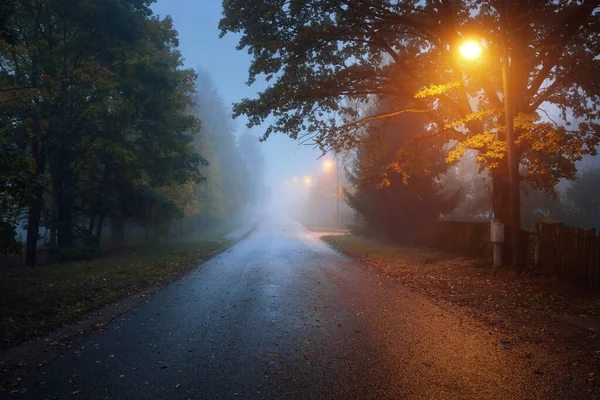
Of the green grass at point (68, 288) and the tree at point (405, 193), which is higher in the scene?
the tree at point (405, 193)

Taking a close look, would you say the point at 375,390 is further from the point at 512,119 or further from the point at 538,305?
the point at 512,119

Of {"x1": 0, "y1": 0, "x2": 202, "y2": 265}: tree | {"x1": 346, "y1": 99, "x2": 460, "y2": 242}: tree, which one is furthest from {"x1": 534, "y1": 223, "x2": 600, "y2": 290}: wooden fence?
{"x1": 0, "y1": 0, "x2": 202, "y2": 265}: tree

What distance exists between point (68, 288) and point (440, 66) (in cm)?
1349

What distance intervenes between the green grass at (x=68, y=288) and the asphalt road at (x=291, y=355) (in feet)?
4.08

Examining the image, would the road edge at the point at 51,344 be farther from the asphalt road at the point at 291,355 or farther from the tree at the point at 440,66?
the tree at the point at 440,66

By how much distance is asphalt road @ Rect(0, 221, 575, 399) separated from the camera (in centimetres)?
431

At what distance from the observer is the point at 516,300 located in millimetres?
8727

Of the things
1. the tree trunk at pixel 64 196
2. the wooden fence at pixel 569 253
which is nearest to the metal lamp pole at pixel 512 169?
the wooden fence at pixel 569 253

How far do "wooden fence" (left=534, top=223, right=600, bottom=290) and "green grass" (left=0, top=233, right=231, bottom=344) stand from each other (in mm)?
10676

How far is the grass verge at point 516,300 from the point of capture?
6246mm

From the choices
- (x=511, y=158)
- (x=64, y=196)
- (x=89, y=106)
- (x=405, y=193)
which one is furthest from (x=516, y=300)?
(x=64, y=196)

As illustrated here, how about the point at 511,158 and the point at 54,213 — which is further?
the point at 54,213

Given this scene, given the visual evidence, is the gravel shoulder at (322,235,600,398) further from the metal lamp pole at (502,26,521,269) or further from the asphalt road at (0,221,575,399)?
the metal lamp pole at (502,26,521,269)

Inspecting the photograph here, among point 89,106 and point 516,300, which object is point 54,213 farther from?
point 516,300
